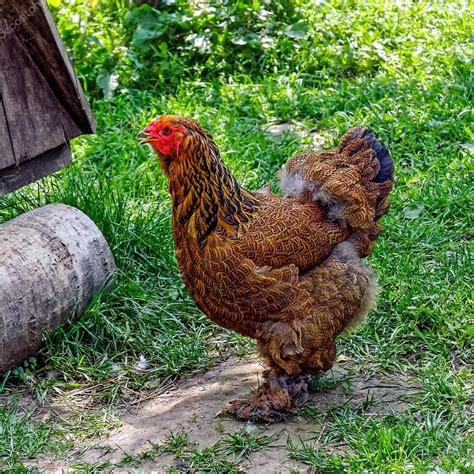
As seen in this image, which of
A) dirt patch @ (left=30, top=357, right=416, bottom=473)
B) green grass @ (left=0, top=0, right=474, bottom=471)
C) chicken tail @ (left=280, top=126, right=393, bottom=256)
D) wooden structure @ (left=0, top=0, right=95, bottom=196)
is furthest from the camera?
green grass @ (left=0, top=0, right=474, bottom=471)

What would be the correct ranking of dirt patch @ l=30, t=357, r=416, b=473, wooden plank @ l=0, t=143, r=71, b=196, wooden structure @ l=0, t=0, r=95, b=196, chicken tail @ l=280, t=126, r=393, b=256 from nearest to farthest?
dirt patch @ l=30, t=357, r=416, b=473 < chicken tail @ l=280, t=126, r=393, b=256 < wooden structure @ l=0, t=0, r=95, b=196 < wooden plank @ l=0, t=143, r=71, b=196

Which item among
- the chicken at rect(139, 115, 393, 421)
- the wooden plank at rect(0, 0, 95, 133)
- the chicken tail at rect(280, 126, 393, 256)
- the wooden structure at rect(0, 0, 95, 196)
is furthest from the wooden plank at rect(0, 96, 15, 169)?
the chicken tail at rect(280, 126, 393, 256)

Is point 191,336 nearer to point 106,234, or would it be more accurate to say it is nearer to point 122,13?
point 106,234

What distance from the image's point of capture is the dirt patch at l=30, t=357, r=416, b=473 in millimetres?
4297

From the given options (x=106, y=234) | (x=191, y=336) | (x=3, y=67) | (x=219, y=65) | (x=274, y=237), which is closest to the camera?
(x=274, y=237)

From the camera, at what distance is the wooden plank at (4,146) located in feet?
16.6

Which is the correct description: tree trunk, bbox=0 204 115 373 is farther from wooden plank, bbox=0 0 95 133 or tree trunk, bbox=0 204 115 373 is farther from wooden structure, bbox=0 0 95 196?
wooden plank, bbox=0 0 95 133

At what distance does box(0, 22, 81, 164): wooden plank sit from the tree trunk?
1.40ft

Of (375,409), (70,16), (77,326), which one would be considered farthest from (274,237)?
(70,16)

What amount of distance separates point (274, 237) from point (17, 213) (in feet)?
7.18

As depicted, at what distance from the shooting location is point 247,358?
17.3 feet

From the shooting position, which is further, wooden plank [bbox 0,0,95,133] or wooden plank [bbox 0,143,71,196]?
wooden plank [bbox 0,143,71,196]

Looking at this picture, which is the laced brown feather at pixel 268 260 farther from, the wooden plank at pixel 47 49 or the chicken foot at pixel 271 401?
the wooden plank at pixel 47 49

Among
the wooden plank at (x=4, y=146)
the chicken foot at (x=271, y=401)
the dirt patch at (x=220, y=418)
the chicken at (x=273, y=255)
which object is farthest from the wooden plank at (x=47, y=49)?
the chicken foot at (x=271, y=401)
